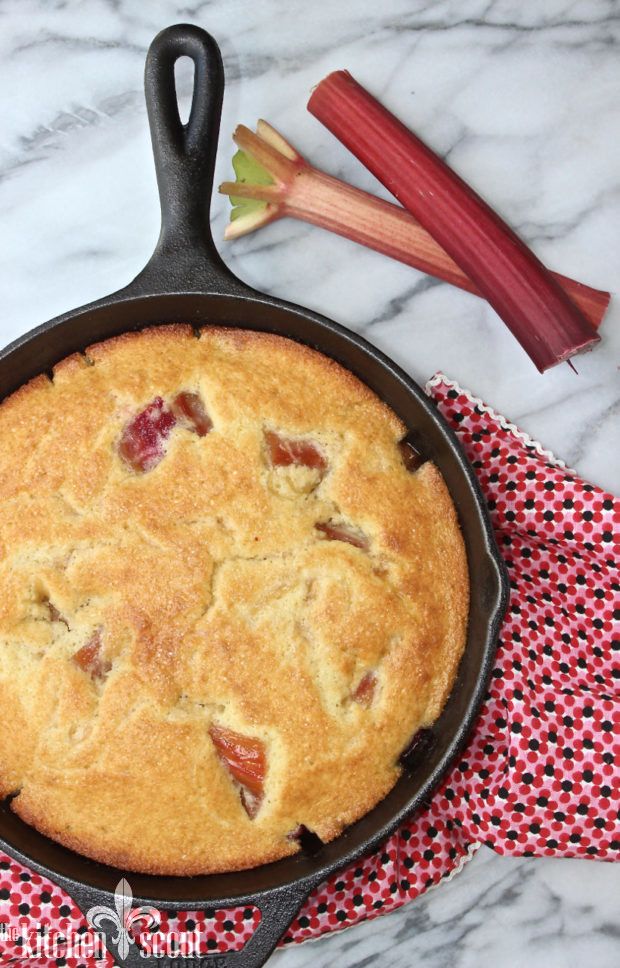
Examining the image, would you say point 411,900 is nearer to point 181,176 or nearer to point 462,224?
point 462,224

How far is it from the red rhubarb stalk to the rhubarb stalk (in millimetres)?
55

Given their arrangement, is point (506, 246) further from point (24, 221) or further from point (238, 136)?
point (24, 221)

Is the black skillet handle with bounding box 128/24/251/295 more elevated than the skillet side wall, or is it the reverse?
the black skillet handle with bounding box 128/24/251/295

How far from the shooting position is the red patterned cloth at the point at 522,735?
236 cm

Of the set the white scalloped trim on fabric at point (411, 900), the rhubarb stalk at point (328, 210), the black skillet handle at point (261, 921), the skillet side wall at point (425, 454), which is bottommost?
the white scalloped trim on fabric at point (411, 900)

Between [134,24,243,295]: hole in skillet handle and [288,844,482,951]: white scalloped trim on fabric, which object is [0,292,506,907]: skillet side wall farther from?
[288,844,482,951]: white scalloped trim on fabric

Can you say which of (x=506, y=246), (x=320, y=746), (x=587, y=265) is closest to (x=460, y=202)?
(x=506, y=246)

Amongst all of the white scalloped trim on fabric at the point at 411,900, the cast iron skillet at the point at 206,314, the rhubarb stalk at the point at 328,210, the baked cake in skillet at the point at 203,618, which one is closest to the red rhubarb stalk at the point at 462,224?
the rhubarb stalk at the point at 328,210

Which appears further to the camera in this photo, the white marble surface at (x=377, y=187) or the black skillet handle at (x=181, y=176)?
the white marble surface at (x=377, y=187)

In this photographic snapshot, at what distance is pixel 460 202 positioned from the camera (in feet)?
8.24

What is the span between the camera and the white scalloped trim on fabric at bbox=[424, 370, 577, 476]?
2547 mm

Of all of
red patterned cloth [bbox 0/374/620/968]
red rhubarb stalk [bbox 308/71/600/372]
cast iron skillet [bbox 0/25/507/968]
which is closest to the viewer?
cast iron skillet [bbox 0/25/507/968]

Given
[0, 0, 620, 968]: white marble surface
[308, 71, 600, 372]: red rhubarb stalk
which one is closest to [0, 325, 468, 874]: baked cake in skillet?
[0, 0, 620, 968]: white marble surface

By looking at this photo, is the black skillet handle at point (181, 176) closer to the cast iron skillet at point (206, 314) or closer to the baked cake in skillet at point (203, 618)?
the cast iron skillet at point (206, 314)
